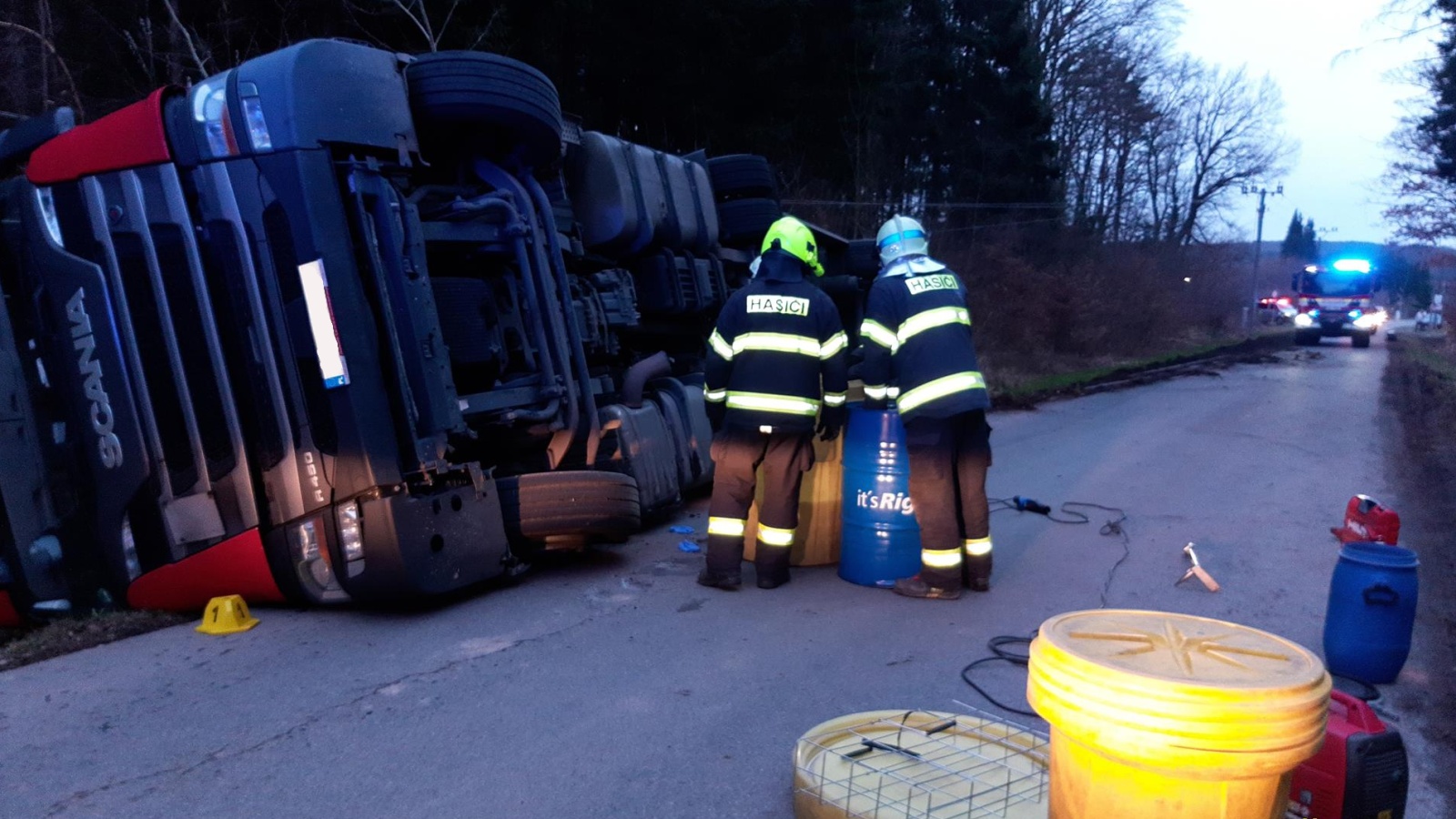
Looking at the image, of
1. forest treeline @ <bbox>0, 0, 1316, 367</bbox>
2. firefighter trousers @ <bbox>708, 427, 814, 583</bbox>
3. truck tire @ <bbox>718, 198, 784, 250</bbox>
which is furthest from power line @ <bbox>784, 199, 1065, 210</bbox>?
firefighter trousers @ <bbox>708, 427, 814, 583</bbox>

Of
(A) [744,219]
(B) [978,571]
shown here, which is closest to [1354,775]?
(B) [978,571]

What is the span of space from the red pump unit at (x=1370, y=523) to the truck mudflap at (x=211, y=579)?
4886 mm

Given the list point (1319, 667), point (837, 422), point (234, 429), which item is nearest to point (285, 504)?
point (234, 429)

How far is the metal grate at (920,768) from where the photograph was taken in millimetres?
2842

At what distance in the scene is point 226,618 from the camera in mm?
4895

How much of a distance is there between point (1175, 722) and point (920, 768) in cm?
131

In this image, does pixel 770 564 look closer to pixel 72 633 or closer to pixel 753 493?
pixel 753 493

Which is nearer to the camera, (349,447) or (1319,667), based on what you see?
(1319,667)

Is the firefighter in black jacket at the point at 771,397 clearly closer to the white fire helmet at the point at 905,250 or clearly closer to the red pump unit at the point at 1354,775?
the white fire helmet at the point at 905,250

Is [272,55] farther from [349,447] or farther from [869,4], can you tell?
[869,4]

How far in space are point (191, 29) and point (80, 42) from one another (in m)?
1.36

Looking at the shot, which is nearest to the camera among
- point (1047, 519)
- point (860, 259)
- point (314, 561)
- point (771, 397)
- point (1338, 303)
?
point (314, 561)

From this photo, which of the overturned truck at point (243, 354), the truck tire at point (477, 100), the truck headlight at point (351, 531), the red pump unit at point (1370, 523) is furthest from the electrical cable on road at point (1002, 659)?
the truck tire at point (477, 100)

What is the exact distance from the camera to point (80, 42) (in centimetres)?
1380
